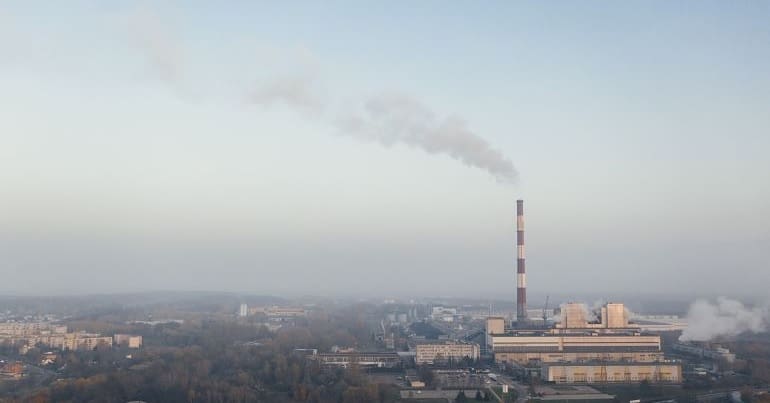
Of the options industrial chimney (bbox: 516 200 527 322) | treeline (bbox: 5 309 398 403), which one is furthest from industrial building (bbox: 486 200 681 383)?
treeline (bbox: 5 309 398 403)

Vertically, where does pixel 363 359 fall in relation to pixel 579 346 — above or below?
below

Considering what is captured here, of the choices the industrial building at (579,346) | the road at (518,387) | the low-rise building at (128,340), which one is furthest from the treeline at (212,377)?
the industrial building at (579,346)

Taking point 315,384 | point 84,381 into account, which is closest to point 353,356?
point 315,384

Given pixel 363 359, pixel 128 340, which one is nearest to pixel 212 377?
→ pixel 363 359

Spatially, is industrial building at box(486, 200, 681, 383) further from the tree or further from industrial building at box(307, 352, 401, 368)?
industrial building at box(307, 352, 401, 368)

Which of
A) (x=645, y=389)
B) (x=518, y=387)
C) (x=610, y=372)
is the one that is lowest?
(x=518, y=387)

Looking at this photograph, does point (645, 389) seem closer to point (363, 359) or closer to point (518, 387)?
point (518, 387)
